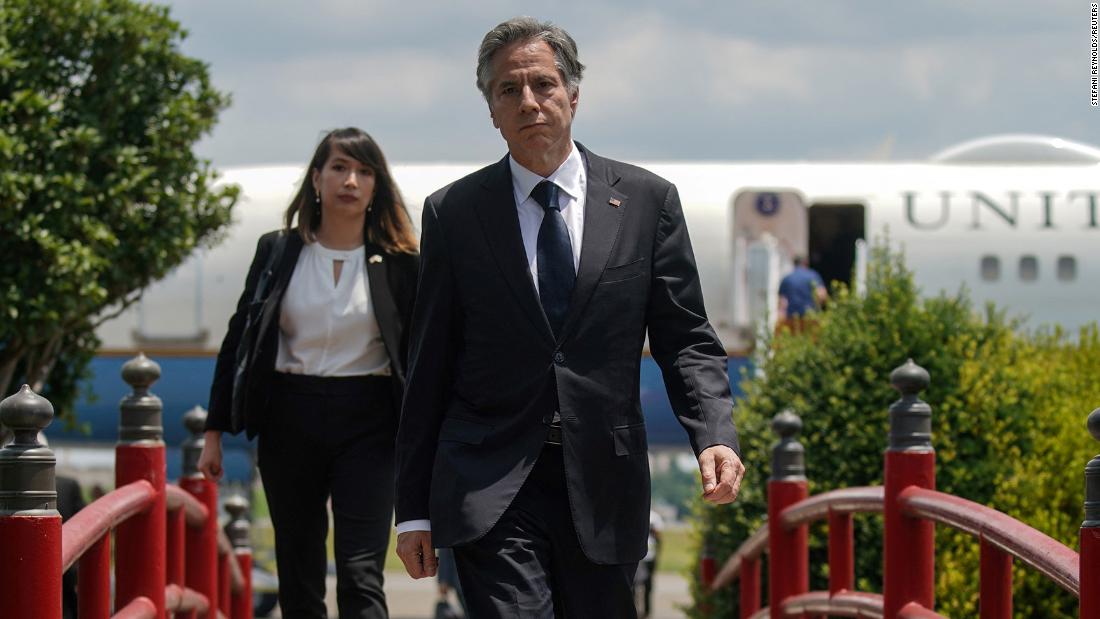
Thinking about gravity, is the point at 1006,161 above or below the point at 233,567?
above

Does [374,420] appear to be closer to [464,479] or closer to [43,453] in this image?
[464,479]

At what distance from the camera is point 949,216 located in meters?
20.9

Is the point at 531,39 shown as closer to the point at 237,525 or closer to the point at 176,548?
the point at 176,548

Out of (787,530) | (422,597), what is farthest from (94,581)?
(422,597)

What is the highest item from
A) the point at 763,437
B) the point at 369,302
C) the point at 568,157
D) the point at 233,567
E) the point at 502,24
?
the point at 502,24

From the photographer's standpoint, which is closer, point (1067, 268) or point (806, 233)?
point (806, 233)

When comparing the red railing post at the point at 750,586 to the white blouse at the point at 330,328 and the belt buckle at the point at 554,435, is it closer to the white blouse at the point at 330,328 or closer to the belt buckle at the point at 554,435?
the white blouse at the point at 330,328

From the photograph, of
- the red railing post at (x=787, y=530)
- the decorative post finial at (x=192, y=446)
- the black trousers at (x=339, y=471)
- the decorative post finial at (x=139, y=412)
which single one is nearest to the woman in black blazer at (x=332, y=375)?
the black trousers at (x=339, y=471)

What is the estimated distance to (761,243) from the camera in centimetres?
2008

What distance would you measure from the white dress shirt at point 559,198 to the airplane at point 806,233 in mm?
16011

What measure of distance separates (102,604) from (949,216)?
17404mm

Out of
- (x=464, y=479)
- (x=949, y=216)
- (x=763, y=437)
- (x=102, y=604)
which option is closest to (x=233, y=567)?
Answer: (x=763, y=437)

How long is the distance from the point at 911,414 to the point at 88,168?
5.04 metres

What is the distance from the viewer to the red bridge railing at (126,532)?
3.48m
